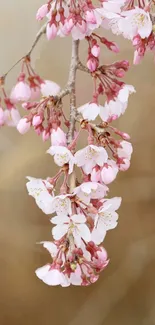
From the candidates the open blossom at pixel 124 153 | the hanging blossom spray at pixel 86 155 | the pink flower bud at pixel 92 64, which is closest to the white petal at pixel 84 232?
the hanging blossom spray at pixel 86 155

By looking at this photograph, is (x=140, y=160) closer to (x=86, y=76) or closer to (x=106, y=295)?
(x=86, y=76)

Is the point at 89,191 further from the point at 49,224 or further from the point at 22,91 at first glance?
the point at 49,224

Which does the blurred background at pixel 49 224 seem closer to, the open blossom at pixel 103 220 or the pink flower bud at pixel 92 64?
the pink flower bud at pixel 92 64

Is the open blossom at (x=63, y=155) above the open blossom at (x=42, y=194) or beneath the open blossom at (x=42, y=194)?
above

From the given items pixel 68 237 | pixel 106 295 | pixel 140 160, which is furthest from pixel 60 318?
pixel 68 237

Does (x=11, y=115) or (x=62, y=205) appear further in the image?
(x=11, y=115)

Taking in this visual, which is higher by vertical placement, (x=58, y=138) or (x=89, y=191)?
(x=58, y=138)

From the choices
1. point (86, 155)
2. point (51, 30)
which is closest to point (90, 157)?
point (86, 155)
